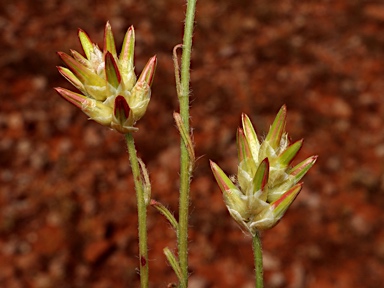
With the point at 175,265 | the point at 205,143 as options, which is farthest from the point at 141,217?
the point at 205,143

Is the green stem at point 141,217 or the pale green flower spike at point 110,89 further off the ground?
the pale green flower spike at point 110,89

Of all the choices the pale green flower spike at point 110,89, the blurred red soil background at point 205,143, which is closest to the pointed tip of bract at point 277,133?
the pale green flower spike at point 110,89

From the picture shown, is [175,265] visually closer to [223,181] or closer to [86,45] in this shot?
[223,181]

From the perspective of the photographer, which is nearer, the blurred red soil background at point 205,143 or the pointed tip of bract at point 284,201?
the pointed tip of bract at point 284,201

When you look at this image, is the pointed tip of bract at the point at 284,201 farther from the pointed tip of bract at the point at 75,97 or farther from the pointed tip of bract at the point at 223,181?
the pointed tip of bract at the point at 75,97

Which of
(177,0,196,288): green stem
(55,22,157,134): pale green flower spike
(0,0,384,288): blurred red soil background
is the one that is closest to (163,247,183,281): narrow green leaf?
(177,0,196,288): green stem

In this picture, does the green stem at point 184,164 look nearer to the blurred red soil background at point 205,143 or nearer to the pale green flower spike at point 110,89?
the pale green flower spike at point 110,89

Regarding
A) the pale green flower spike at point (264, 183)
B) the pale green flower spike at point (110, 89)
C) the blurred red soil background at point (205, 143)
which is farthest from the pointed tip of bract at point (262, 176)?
the blurred red soil background at point (205, 143)
